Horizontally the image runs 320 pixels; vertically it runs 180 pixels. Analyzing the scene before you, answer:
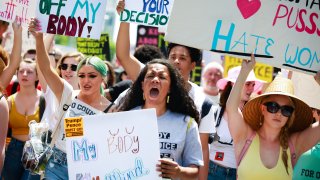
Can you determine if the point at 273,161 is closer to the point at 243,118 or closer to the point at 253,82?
the point at 243,118

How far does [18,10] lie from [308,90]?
257 centimetres

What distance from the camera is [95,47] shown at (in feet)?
32.9

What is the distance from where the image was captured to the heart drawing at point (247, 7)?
5.26 m

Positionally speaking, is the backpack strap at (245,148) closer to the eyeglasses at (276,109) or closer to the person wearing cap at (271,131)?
the person wearing cap at (271,131)

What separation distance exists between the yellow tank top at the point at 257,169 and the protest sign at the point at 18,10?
2.39m

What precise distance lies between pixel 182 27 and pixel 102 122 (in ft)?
3.29

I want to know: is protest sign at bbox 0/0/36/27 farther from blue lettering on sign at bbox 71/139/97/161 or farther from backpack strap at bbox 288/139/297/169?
backpack strap at bbox 288/139/297/169

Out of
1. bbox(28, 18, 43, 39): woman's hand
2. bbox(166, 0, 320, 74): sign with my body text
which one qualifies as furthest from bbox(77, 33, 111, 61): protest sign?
bbox(166, 0, 320, 74): sign with my body text

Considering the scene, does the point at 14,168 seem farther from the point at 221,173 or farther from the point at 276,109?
the point at 276,109

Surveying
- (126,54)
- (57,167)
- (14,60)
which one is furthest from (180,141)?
(14,60)

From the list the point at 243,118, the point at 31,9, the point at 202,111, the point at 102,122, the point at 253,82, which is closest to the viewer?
the point at 102,122

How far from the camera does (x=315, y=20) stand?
5.30 metres

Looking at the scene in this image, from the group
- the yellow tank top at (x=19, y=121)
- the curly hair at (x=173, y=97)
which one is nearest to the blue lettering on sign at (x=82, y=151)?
the curly hair at (x=173, y=97)

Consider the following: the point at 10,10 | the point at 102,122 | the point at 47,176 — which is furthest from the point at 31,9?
the point at 102,122
